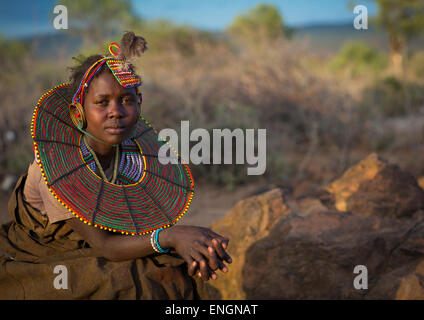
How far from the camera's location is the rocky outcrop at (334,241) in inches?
111

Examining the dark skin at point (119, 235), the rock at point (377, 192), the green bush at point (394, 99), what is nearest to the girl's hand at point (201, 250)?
the dark skin at point (119, 235)

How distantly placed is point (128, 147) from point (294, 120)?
6.54 meters

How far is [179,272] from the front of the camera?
6.71 ft

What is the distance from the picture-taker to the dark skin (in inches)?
66.6

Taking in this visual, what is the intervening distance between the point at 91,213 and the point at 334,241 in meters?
1.70

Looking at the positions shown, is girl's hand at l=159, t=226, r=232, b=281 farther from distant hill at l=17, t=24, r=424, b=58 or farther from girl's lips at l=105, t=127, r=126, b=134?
distant hill at l=17, t=24, r=424, b=58

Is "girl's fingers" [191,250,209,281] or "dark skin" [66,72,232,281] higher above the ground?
"dark skin" [66,72,232,281]

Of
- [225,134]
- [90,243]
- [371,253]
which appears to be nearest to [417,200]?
[371,253]

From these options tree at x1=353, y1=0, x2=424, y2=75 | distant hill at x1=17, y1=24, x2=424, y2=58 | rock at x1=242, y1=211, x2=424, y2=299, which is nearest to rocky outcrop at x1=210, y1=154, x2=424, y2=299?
rock at x1=242, y1=211, x2=424, y2=299

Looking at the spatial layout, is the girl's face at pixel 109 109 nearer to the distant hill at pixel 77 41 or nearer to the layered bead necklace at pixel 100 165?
the layered bead necklace at pixel 100 165

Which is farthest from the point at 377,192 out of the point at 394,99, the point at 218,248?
the point at 394,99

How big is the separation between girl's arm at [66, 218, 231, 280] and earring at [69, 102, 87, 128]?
1.40ft

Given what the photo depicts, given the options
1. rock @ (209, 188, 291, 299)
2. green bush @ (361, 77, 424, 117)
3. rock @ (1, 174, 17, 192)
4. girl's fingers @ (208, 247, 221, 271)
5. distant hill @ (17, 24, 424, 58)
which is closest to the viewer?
girl's fingers @ (208, 247, 221, 271)
